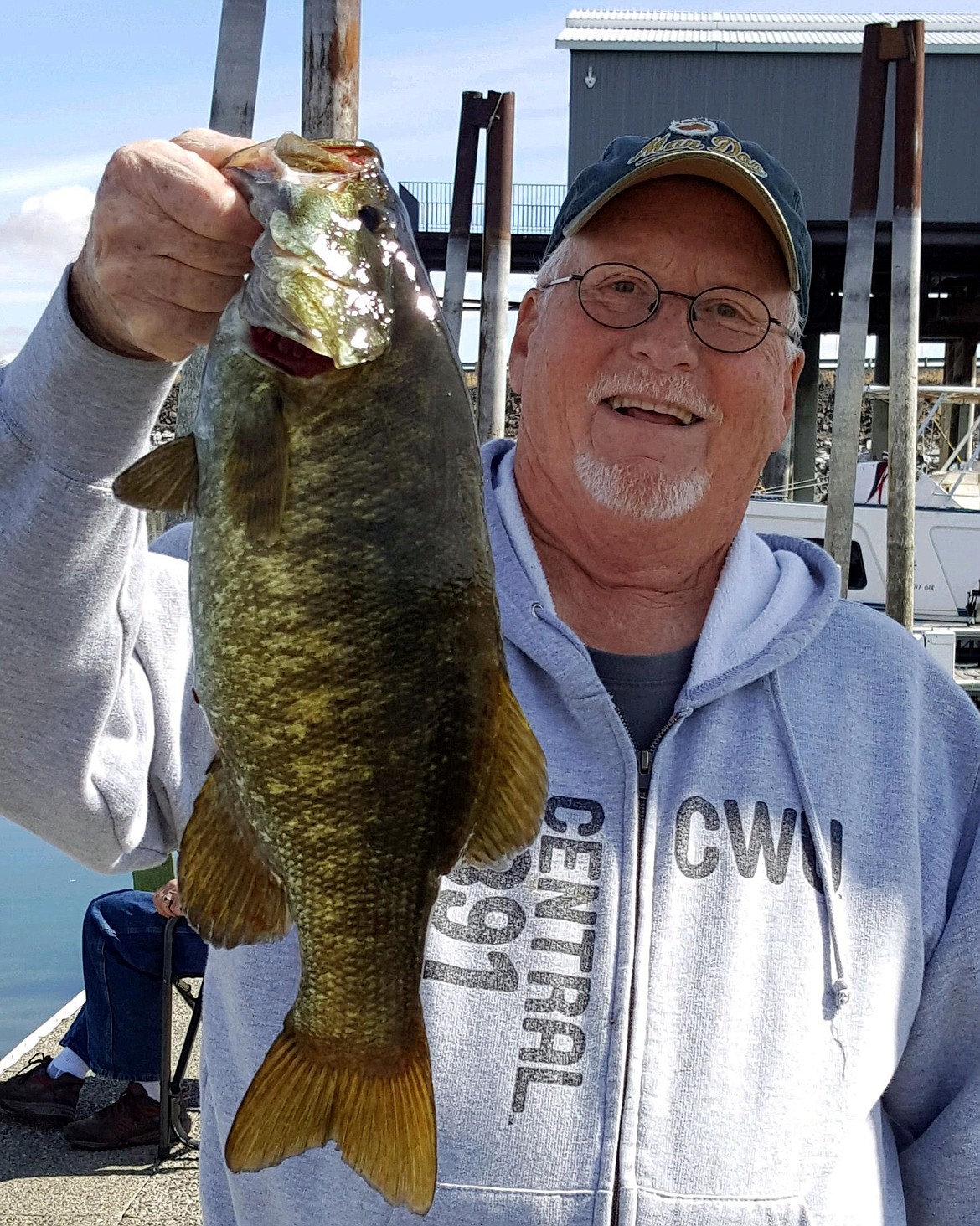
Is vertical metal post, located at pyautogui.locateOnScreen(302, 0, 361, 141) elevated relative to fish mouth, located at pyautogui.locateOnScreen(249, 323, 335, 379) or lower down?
elevated

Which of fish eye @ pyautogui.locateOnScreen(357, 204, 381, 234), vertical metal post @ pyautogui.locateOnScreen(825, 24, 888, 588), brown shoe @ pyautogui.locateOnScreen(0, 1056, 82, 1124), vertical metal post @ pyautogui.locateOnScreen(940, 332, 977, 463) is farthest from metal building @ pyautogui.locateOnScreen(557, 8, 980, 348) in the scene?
fish eye @ pyautogui.locateOnScreen(357, 204, 381, 234)

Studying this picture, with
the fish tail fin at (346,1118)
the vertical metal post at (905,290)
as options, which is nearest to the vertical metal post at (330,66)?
the fish tail fin at (346,1118)

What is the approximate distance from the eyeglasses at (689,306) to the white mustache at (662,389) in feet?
0.35

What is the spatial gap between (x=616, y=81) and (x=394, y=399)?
22.5m

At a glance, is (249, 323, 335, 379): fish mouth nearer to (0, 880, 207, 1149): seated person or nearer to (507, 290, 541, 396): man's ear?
(507, 290, 541, 396): man's ear

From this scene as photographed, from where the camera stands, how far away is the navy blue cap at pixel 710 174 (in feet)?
8.04

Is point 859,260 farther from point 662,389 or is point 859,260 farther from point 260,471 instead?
point 260,471

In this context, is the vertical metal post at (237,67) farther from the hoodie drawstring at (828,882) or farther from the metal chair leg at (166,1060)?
the hoodie drawstring at (828,882)

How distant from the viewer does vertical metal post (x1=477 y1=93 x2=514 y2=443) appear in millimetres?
12711

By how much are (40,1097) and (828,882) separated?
3.45 meters

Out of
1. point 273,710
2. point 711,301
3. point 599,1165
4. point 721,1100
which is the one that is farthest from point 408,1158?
point 711,301

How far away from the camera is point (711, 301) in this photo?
97.9 inches

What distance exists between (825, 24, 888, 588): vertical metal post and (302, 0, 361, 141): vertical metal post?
686 cm

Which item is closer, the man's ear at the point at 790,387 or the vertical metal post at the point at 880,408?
the man's ear at the point at 790,387
